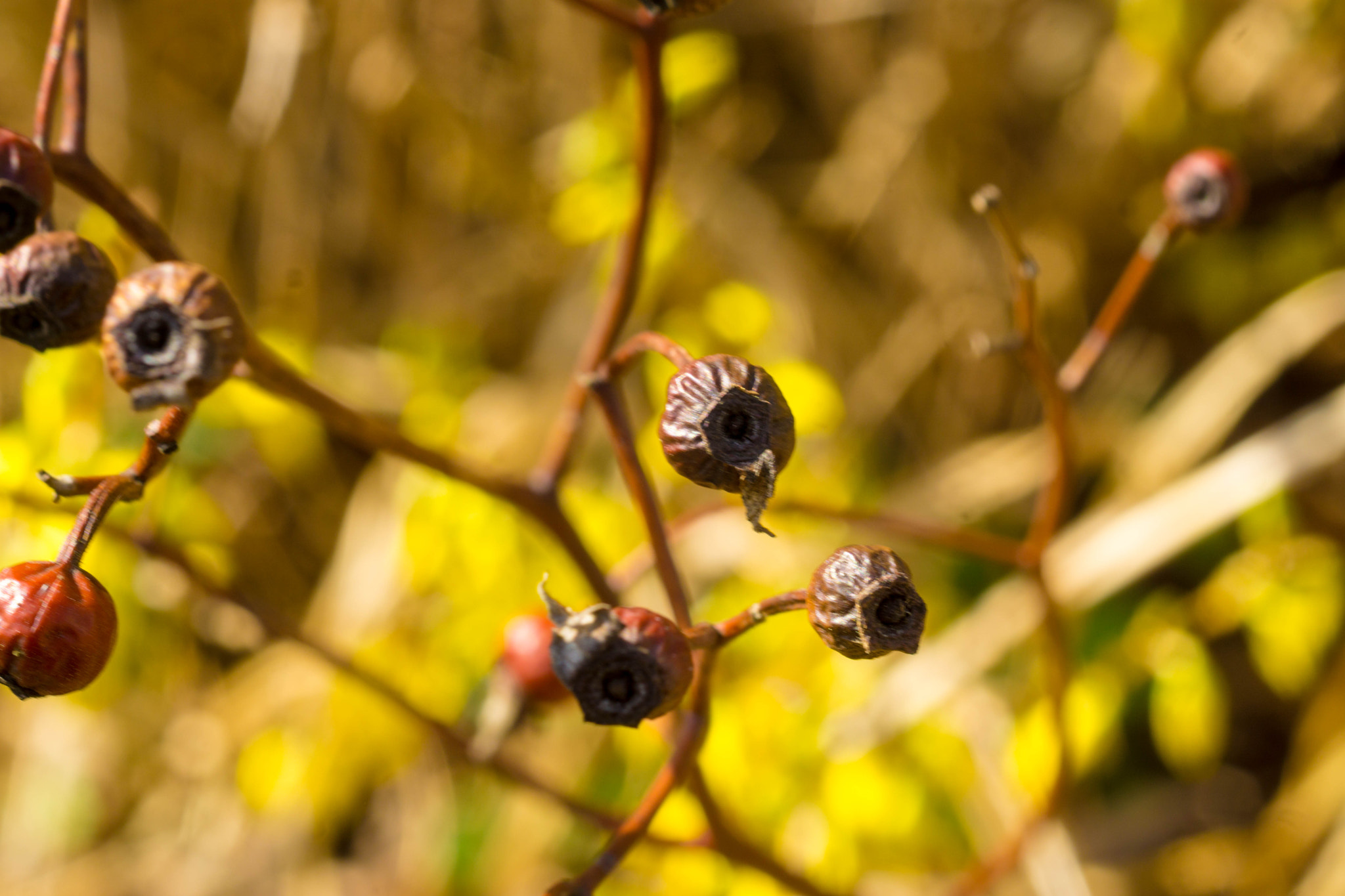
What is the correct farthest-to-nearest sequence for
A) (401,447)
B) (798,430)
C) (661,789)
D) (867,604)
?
1. (798,430)
2. (401,447)
3. (661,789)
4. (867,604)

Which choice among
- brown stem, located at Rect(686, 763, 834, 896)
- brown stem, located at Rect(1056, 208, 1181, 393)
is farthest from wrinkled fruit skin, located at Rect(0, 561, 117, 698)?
brown stem, located at Rect(1056, 208, 1181, 393)

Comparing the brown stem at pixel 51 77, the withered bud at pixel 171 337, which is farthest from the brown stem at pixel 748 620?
the brown stem at pixel 51 77

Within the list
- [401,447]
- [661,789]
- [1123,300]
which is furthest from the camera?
[1123,300]

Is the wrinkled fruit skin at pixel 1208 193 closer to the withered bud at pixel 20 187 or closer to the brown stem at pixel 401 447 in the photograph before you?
the brown stem at pixel 401 447

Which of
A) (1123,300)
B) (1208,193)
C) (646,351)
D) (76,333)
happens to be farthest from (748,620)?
(1208,193)

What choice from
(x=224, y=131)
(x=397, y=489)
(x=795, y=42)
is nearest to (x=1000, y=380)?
(x=795, y=42)

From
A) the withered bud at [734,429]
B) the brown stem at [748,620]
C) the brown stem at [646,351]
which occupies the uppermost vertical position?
the brown stem at [646,351]

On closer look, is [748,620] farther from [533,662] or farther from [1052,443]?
[1052,443]
